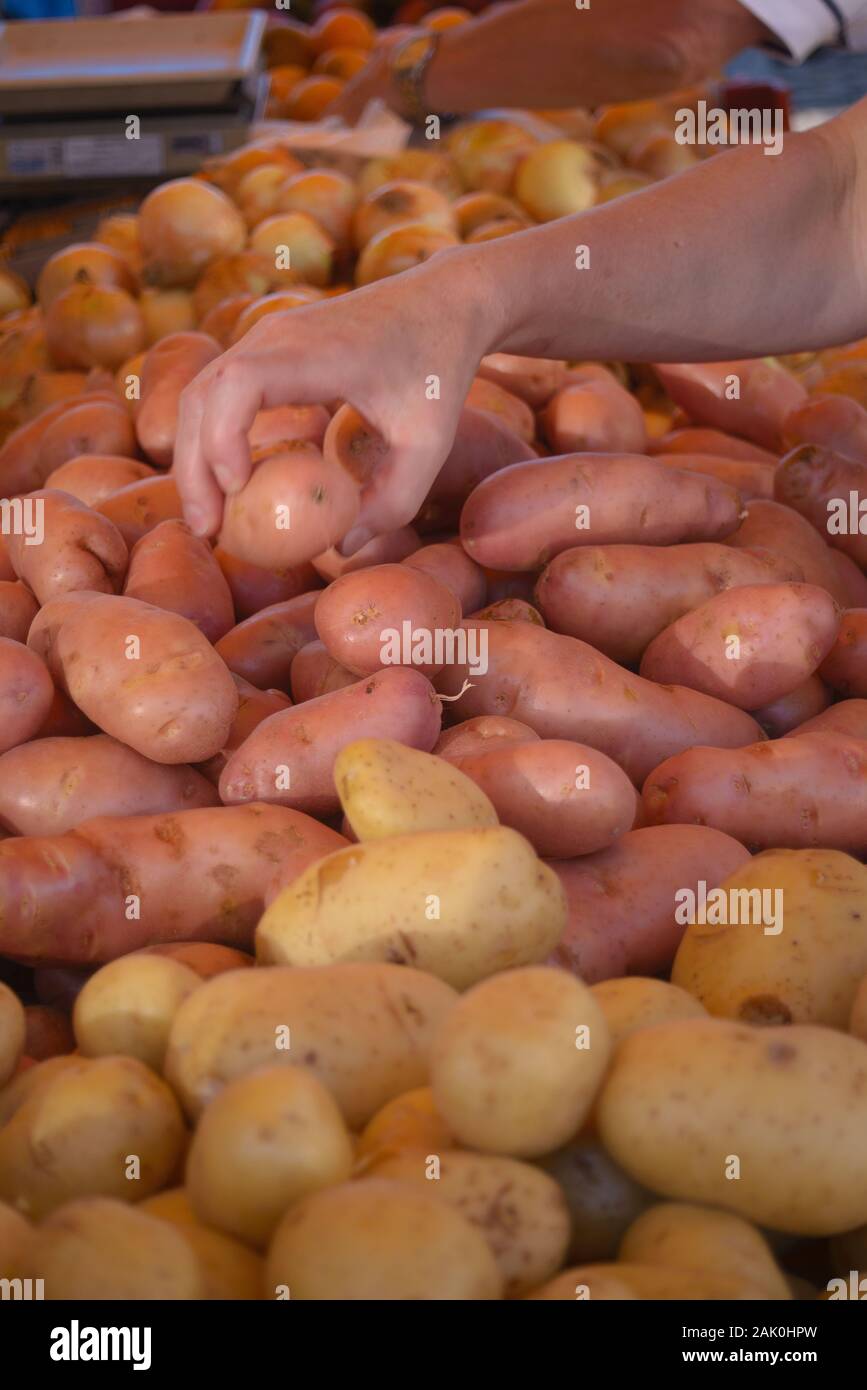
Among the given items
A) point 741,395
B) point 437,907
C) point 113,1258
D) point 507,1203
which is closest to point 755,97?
point 741,395

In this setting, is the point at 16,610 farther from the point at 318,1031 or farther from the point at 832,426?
the point at 832,426

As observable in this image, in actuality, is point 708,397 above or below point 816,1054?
above

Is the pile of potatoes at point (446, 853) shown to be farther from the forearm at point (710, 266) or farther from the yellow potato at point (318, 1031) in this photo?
the forearm at point (710, 266)

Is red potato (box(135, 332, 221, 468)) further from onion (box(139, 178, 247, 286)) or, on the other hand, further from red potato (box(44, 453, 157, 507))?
onion (box(139, 178, 247, 286))

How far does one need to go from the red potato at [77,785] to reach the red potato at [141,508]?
44 centimetres

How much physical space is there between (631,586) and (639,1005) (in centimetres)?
68

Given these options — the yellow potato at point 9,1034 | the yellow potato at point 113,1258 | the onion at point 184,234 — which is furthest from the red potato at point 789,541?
the onion at point 184,234

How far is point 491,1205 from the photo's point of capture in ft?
2.36

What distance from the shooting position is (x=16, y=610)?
4.76 ft

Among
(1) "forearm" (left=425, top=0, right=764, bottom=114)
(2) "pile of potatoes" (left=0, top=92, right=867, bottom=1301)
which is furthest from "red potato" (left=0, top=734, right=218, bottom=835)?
(1) "forearm" (left=425, top=0, right=764, bottom=114)

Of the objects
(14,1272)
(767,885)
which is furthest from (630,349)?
(14,1272)

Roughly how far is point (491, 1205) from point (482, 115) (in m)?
2.85

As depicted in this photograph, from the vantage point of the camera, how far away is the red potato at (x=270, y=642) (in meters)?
1.46

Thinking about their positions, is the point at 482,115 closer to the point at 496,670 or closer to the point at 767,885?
the point at 496,670
